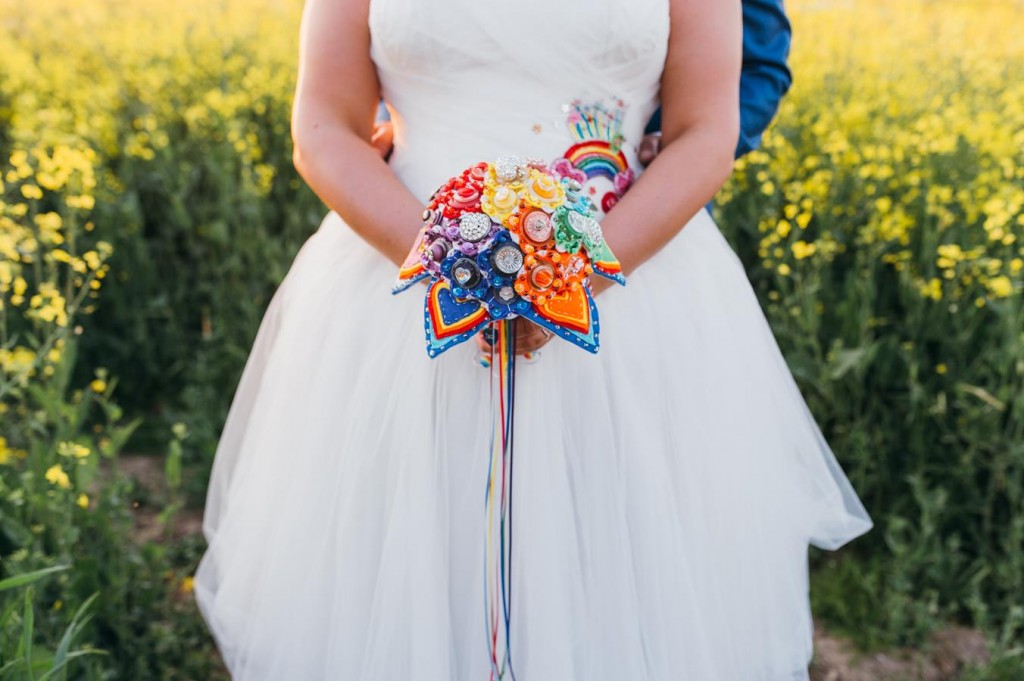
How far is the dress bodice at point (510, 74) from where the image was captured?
1.83m

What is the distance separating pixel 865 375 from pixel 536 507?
67.6 inches

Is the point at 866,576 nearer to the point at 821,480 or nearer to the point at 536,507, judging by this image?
the point at 821,480

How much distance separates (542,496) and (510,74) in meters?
0.79

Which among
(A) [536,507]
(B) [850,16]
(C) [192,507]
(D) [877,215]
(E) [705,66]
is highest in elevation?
(B) [850,16]

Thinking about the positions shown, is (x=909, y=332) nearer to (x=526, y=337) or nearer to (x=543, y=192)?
(x=526, y=337)

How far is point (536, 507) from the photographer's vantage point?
5.92 ft

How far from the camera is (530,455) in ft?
5.95

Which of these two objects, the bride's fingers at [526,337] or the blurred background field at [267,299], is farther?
the blurred background field at [267,299]

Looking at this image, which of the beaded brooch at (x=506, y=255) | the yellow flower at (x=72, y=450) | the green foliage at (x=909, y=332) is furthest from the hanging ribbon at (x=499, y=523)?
the green foliage at (x=909, y=332)

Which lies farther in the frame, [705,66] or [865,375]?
[865,375]

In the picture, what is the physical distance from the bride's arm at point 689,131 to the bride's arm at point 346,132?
40 cm

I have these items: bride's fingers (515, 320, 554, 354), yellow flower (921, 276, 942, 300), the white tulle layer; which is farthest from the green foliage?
bride's fingers (515, 320, 554, 354)

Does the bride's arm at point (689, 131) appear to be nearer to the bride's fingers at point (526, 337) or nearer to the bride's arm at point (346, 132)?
the bride's fingers at point (526, 337)

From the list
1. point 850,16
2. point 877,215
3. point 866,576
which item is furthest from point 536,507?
point 850,16
